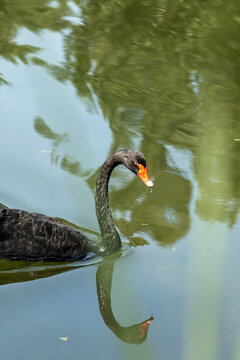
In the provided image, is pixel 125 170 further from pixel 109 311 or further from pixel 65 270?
pixel 109 311

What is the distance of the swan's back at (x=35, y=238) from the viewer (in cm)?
457

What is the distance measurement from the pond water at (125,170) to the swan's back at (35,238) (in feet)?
0.31

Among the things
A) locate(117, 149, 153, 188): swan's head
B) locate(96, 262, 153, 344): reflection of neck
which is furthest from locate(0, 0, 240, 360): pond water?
locate(117, 149, 153, 188): swan's head

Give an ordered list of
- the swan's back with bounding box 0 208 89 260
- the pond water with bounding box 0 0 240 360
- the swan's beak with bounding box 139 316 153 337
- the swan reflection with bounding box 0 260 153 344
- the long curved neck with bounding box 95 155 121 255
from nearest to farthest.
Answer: the pond water with bounding box 0 0 240 360
the swan's beak with bounding box 139 316 153 337
the swan reflection with bounding box 0 260 153 344
the swan's back with bounding box 0 208 89 260
the long curved neck with bounding box 95 155 121 255

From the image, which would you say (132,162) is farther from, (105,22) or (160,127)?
(105,22)

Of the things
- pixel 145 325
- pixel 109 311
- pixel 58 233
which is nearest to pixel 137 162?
pixel 58 233

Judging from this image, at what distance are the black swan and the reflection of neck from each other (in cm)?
24

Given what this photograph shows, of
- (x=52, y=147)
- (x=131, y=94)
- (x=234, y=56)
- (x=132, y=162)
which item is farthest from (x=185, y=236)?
(x=234, y=56)

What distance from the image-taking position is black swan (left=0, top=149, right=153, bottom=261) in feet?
15.0

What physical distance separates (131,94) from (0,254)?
3852 millimetres

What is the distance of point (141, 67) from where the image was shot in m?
8.83

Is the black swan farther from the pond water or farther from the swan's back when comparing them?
the pond water

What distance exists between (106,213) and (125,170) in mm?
1372

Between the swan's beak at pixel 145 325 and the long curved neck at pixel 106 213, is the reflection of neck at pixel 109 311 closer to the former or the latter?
the swan's beak at pixel 145 325
